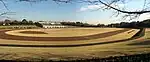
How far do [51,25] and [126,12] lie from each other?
277ft

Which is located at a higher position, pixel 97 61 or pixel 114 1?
pixel 114 1

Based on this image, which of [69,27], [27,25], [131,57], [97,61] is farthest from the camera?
[27,25]

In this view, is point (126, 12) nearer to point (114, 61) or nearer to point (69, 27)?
point (114, 61)

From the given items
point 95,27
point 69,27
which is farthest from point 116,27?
point 69,27

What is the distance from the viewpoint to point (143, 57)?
501 inches

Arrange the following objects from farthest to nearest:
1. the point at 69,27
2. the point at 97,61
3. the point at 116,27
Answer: the point at 116,27 → the point at 69,27 → the point at 97,61

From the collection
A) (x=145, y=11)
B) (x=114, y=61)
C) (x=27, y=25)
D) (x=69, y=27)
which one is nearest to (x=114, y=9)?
(x=145, y=11)

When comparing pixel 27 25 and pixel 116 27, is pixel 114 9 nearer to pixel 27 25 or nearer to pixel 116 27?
pixel 27 25

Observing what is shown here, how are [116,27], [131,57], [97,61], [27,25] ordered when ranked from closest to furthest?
1. [97,61]
2. [131,57]
3. [27,25]
4. [116,27]

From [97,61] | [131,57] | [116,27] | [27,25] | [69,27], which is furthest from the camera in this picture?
[116,27]

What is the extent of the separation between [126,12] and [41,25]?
82.5m

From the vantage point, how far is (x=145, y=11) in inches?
473

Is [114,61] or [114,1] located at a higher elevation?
[114,1]

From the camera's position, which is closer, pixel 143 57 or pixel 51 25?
pixel 143 57
